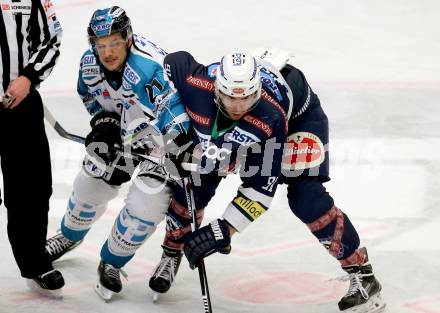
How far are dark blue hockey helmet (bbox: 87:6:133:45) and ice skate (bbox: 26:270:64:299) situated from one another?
991mm

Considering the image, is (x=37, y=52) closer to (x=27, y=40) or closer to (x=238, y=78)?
(x=27, y=40)

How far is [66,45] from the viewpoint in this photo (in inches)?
298

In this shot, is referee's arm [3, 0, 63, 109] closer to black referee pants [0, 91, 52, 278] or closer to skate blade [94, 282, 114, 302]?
black referee pants [0, 91, 52, 278]

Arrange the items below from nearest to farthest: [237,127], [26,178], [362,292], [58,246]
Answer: [237,127]
[26,178]
[362,292]
[58,246]

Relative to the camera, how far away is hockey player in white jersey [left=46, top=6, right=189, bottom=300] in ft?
13.8

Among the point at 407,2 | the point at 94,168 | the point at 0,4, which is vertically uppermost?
the point at 0,4

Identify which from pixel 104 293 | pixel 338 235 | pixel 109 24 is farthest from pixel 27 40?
pixel 338 235

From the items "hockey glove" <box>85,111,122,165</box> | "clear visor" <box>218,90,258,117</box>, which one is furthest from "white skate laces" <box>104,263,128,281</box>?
"clear visor" <box>218,90,258,117</box>

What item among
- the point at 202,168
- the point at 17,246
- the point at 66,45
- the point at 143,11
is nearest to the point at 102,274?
the point at 17,246

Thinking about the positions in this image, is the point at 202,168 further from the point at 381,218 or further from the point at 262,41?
the point at 262,41

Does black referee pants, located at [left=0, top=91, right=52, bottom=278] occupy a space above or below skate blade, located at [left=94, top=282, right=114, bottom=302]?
above

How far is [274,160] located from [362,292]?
29.8 inches

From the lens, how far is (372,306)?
4.36 metres

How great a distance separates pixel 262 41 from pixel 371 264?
3264 mm
